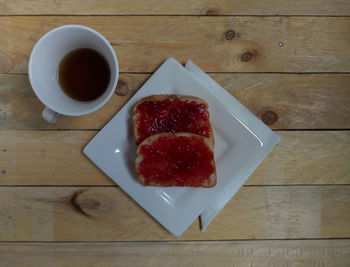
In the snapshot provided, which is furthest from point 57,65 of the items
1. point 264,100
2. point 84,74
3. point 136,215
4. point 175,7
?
point 264,100

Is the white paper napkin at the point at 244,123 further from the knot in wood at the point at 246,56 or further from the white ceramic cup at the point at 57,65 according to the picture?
the white ceramic cup at the point at 57,65

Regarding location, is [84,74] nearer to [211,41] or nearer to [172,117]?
[172,117]

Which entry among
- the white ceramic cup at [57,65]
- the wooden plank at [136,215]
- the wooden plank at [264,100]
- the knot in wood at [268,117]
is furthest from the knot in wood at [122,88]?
the knot in wood at [268,117]

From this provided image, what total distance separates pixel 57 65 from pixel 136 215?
0.54m

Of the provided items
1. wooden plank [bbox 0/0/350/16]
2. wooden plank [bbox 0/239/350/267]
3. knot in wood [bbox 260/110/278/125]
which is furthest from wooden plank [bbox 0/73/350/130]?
wooden plank [bbox 0/239/350/267]

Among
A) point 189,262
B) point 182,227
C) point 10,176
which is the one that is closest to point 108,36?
point 10,176

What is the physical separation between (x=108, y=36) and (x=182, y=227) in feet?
2.22

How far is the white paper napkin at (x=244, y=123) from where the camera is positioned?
914 mm

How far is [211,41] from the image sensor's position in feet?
3.04

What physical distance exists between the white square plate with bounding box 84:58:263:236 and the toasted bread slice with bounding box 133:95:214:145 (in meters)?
0.03

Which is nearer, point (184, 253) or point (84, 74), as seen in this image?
point (84, 74)

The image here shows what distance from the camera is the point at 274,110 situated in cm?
94

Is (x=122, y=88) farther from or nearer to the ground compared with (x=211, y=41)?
nearer to the ground

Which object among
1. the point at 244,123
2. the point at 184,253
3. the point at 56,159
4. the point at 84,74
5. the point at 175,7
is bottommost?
the point at 184,253
